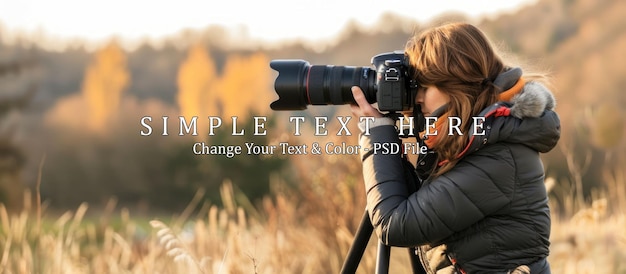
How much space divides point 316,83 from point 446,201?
1.66 ft

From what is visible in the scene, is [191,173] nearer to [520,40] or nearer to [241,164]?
[241,164]

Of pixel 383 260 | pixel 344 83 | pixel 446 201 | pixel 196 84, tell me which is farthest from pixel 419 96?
pixel 196 84

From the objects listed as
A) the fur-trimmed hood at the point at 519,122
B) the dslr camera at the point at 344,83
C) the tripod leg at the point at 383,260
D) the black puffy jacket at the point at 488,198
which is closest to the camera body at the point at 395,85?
the dslr camera at the point at 344,83

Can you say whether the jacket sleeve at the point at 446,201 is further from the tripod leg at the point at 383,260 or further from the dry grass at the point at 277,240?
the dry grass at the point at 277,240

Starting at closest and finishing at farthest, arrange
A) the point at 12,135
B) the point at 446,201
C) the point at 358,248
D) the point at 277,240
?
the point at 446,201 → the point at 358,248 → the point at 277,240 → the point at 12,135

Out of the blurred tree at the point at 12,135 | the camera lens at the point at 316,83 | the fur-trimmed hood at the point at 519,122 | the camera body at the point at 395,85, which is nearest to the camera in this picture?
the fur-trimmed hood at the point at 519,122

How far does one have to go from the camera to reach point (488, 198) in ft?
5.91

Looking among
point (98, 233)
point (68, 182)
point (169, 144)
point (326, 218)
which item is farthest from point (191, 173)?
point (326, 218)

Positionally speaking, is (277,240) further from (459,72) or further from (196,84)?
(196,84)

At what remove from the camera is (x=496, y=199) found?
180 centimetres

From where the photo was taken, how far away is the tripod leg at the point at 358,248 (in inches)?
79.0

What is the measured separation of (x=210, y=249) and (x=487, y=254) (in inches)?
76.6

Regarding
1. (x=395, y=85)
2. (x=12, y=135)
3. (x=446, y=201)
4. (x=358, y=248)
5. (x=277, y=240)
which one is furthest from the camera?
(x=12, y=135)

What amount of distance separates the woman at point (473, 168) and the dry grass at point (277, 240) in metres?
0.88
